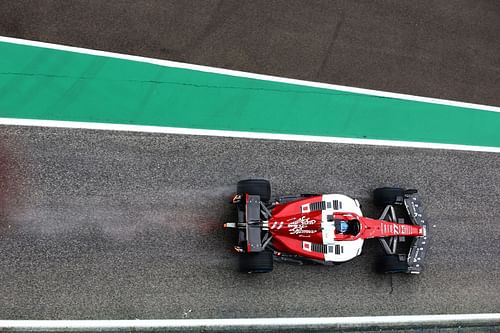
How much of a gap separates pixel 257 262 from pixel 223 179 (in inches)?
62.8

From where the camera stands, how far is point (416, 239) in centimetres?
Answer: 860

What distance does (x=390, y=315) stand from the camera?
8648 mm

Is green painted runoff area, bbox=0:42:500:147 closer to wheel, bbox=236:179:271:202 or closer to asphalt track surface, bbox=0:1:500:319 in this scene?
asphalt track surface, bbox=0:1:500:319

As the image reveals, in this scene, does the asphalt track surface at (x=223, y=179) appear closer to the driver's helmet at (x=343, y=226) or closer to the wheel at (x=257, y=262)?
the wheel at (x=257, y=262)

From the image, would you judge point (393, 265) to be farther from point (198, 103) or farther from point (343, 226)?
point (198, 103)

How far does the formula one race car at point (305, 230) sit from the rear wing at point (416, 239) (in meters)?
0.03

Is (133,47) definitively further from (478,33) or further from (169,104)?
(478,33)

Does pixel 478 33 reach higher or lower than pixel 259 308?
higher

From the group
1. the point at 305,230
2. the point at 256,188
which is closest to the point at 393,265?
the point at 305,230

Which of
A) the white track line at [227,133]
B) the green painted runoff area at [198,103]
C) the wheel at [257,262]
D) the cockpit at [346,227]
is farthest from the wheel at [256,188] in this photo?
the cockpit at [346,227]

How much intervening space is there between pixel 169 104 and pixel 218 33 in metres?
1.64

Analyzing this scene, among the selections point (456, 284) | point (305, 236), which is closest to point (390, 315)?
point (456, 284)

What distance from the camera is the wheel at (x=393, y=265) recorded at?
8367 mm

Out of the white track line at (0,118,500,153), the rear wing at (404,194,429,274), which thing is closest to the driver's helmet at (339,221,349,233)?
the rear wing at (404,194,429,274)
